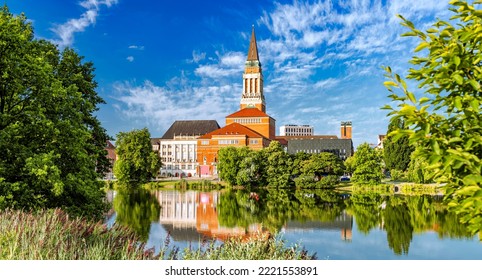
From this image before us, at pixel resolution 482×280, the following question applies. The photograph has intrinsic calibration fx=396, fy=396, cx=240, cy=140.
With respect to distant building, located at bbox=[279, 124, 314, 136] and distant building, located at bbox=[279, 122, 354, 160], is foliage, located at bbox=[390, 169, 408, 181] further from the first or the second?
distant building, located at bbox=[279, 124, 314, 136]

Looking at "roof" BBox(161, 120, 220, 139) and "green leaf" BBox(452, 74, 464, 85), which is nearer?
"green leaf" BBox(452, 74, 464, 85)

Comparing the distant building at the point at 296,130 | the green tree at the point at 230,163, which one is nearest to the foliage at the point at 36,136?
the green tree at the point at 230,163

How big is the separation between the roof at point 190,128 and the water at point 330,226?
62362 mm

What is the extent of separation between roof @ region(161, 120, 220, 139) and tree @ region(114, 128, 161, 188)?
3660cm

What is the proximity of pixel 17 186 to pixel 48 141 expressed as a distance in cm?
236

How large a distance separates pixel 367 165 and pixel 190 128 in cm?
5566

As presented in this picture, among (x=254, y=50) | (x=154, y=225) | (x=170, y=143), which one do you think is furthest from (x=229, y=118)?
(x=154, y=225)

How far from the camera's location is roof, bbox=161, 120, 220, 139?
96.1 meters

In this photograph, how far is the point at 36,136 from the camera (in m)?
12.8

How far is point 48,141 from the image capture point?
1307 cm

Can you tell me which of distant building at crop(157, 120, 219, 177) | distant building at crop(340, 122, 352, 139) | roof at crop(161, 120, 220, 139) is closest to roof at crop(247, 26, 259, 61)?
roof at crop(161, 120, 220, 139)

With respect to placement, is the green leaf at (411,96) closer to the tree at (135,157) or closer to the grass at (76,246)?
the grass at (76,246)

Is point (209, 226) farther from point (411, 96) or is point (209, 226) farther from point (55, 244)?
point (411, 96)

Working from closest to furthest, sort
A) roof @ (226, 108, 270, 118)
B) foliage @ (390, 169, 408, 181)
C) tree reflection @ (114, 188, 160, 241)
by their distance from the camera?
tree reflection @ (114, 188, 160, 241)
foliage @ (390, 169, 408, 181)
roof @ (226, 108, 270, 118)
